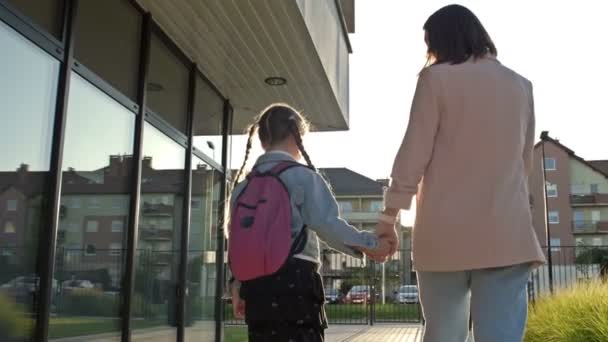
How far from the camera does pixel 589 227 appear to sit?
240 feet

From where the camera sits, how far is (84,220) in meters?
4.92

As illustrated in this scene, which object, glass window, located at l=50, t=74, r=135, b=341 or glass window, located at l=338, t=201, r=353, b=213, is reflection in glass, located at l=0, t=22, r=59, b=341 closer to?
glass window, located at l=50, t=74, r=135, b=341

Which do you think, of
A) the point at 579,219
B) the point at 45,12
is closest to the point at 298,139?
the point at 45,12

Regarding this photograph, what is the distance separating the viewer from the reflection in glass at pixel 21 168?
12.8ft

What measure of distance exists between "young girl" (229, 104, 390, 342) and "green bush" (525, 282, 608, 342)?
14.3ft

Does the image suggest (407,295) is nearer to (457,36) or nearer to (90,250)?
(90,250)

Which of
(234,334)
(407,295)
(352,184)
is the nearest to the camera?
(234,334)

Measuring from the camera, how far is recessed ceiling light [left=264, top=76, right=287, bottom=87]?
7.77m

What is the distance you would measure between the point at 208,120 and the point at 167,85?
4.59 ft

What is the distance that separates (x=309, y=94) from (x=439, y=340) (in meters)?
5.86

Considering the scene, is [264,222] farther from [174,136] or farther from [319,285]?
[174,136]

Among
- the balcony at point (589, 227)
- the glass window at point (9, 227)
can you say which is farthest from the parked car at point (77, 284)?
the balcony at point (589, 227)

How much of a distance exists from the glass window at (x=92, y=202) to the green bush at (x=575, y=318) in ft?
14.2

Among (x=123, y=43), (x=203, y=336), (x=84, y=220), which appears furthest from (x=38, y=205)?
(x=203, y=336)
